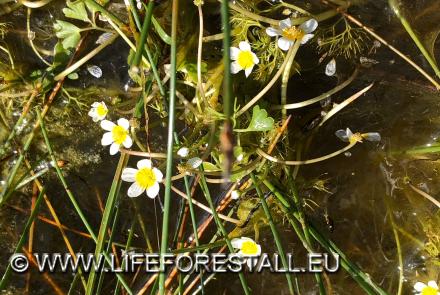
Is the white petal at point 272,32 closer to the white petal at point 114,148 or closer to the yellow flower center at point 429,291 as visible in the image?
the white petal at point 114,148

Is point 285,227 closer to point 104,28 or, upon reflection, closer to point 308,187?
point 308,187

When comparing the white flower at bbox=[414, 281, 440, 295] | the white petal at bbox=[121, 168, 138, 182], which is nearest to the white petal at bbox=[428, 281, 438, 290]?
the white flower at bbox=[414, 281, 440, 295]

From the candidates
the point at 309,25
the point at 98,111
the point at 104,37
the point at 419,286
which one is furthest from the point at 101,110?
the point at 419,286

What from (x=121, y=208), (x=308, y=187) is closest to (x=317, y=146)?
(x=308, y=187)

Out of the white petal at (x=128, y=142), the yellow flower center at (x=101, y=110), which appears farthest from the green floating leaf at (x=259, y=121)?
the yellow flower center at (x=101, y=110)

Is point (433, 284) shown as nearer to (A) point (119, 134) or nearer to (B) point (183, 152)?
(B) point (183, 152)

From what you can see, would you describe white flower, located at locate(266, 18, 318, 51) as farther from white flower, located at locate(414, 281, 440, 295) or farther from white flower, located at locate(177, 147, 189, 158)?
white flower, located at locate(414, 281, 440, 295)
